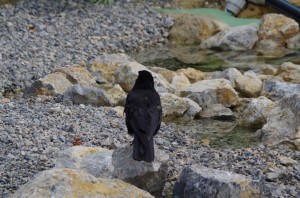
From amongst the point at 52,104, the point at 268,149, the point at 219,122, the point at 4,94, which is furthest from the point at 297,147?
the point at 4,94

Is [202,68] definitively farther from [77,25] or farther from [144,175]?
[144,175]

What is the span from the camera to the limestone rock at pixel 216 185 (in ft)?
16.3

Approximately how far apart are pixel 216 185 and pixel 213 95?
3.56m

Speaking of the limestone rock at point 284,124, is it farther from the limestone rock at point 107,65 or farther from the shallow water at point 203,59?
the shallow water at point 203,59

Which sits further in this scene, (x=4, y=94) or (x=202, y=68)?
(x=202, y=68)

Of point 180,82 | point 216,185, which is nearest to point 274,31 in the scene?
point 180,82

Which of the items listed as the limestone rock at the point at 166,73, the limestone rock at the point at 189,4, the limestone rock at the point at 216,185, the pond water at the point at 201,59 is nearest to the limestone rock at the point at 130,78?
the limestone rock at the point at 166,73

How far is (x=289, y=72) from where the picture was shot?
A: 9.62 m

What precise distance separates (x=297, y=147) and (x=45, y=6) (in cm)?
676

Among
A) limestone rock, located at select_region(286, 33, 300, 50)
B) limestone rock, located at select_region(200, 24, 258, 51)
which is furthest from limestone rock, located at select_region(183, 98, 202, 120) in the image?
limestone rock, located at select_region(286, 33, 300, 50)

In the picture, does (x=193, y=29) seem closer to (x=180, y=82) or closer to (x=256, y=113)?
(x=180, y=82)

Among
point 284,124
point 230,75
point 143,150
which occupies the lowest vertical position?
point 230,75

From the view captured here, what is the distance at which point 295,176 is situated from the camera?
19.6ft

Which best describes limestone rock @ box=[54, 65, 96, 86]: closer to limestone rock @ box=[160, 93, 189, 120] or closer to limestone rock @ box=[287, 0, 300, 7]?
limestone rock @ box=[160, 93, 189, 120]
